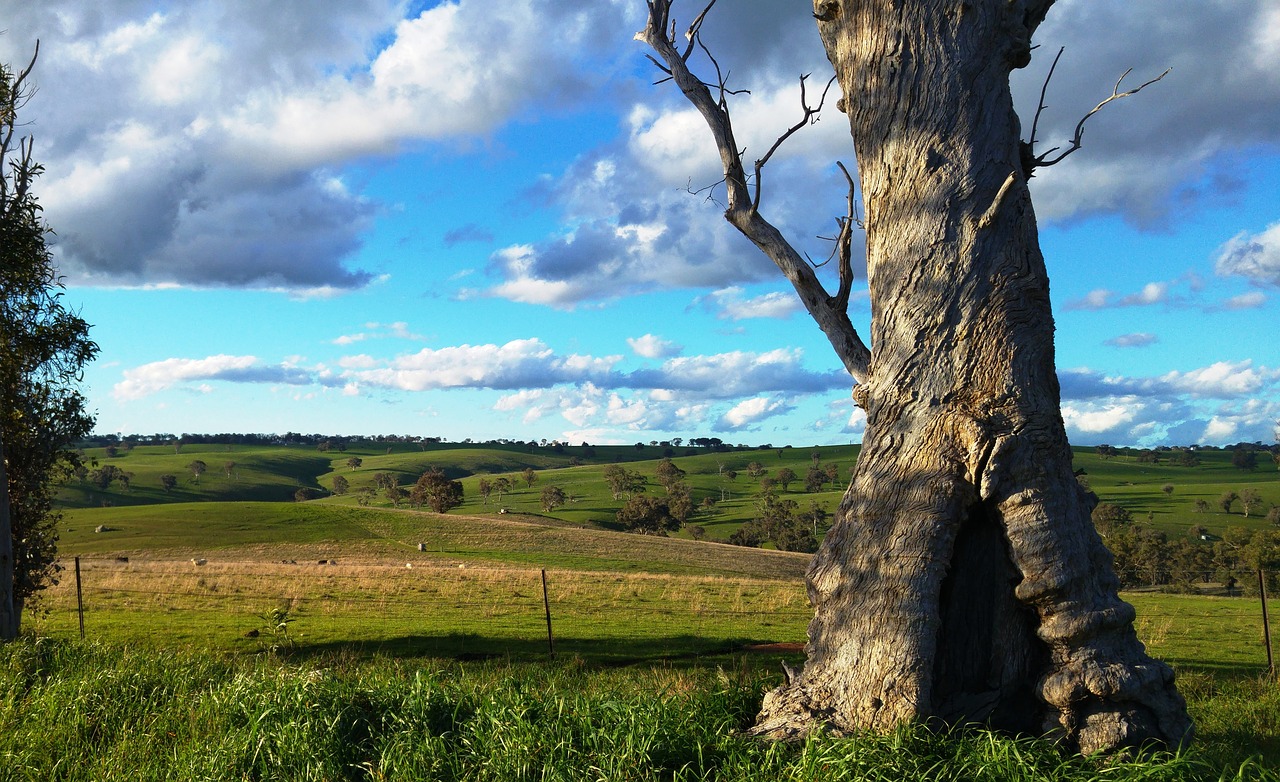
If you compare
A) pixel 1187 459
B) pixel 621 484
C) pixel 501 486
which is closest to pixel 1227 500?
pixel 1187 459

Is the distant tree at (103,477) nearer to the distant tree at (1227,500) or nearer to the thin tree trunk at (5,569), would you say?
the thin tree trunk at (5,569)

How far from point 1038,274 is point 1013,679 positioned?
291cm

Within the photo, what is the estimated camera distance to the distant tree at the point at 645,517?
311ft

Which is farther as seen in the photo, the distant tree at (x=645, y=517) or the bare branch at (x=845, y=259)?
the distant tree at (x=645, y=517)

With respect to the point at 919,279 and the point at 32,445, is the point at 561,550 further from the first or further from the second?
the point at 919,279

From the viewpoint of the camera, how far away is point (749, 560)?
176 ft

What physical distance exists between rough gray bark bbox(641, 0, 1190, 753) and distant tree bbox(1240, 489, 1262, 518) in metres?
117

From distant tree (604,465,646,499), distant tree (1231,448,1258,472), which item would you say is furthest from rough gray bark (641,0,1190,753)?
distant tree (1231,448,1258,472)

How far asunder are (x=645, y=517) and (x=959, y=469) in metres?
89.7

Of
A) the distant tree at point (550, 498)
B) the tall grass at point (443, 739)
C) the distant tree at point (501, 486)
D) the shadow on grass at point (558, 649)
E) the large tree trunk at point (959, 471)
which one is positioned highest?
the large tree trunk at point (959, 471)

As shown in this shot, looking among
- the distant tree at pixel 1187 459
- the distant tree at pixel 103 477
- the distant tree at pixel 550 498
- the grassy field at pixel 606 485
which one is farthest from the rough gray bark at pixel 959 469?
the distant tree at pixel 1187 459

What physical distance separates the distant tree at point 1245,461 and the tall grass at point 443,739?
541 feet

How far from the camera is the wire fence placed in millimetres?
20266

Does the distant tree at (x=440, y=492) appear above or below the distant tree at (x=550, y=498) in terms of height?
above
